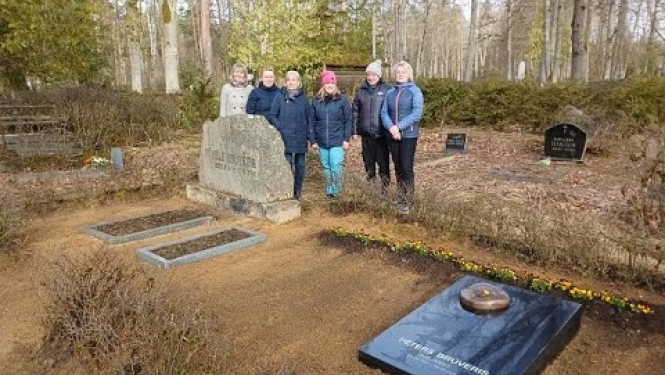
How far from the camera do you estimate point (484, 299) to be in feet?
10.7

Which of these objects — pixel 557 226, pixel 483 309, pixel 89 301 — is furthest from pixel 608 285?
pixel 89 301

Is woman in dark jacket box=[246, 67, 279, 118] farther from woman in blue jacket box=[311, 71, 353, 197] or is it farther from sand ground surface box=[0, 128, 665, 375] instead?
sand ground surface box=[0, 128, 665, 375]

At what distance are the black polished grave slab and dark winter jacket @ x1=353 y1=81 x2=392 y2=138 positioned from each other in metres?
3.09

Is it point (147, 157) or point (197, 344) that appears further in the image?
point (147, 157)

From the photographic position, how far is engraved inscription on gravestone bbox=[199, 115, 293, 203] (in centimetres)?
593

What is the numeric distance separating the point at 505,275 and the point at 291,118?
133 inches

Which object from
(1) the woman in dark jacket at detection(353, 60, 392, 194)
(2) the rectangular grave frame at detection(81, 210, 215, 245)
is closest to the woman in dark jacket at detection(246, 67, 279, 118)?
(1) the woman in dark jacket at detection(353, 60, 392, 194)

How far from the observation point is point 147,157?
1009 centimetres

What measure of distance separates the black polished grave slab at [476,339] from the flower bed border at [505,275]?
0.43m

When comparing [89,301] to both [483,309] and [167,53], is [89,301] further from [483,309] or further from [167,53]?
[167,53]

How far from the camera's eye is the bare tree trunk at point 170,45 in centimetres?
1750

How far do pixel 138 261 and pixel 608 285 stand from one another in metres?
4.05

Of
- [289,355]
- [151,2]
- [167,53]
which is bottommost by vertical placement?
[289,355]

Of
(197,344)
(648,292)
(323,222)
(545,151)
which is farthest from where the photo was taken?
(545,151)
